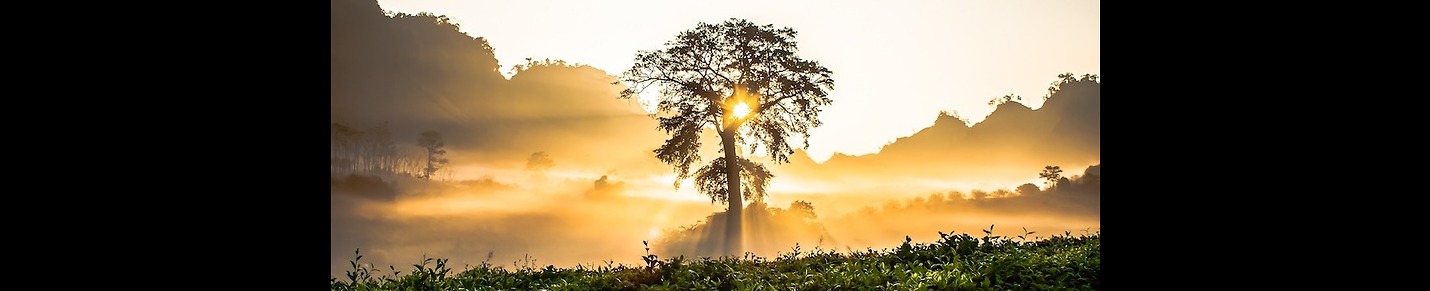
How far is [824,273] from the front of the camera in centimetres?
646

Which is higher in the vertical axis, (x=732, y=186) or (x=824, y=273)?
(x=732, y=186)

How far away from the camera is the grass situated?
18.6ft

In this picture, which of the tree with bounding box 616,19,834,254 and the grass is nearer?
the grass

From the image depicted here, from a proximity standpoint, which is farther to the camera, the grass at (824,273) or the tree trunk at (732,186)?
the tree trunk at (732,186)

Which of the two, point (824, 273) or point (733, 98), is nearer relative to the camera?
point (824, 273)

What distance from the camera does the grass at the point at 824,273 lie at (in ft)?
18.6

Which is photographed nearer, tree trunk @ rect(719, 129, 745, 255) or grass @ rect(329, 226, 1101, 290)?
grass @ rect(329, 226, 1101, 290)

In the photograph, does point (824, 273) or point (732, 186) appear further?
point (732, 186)
